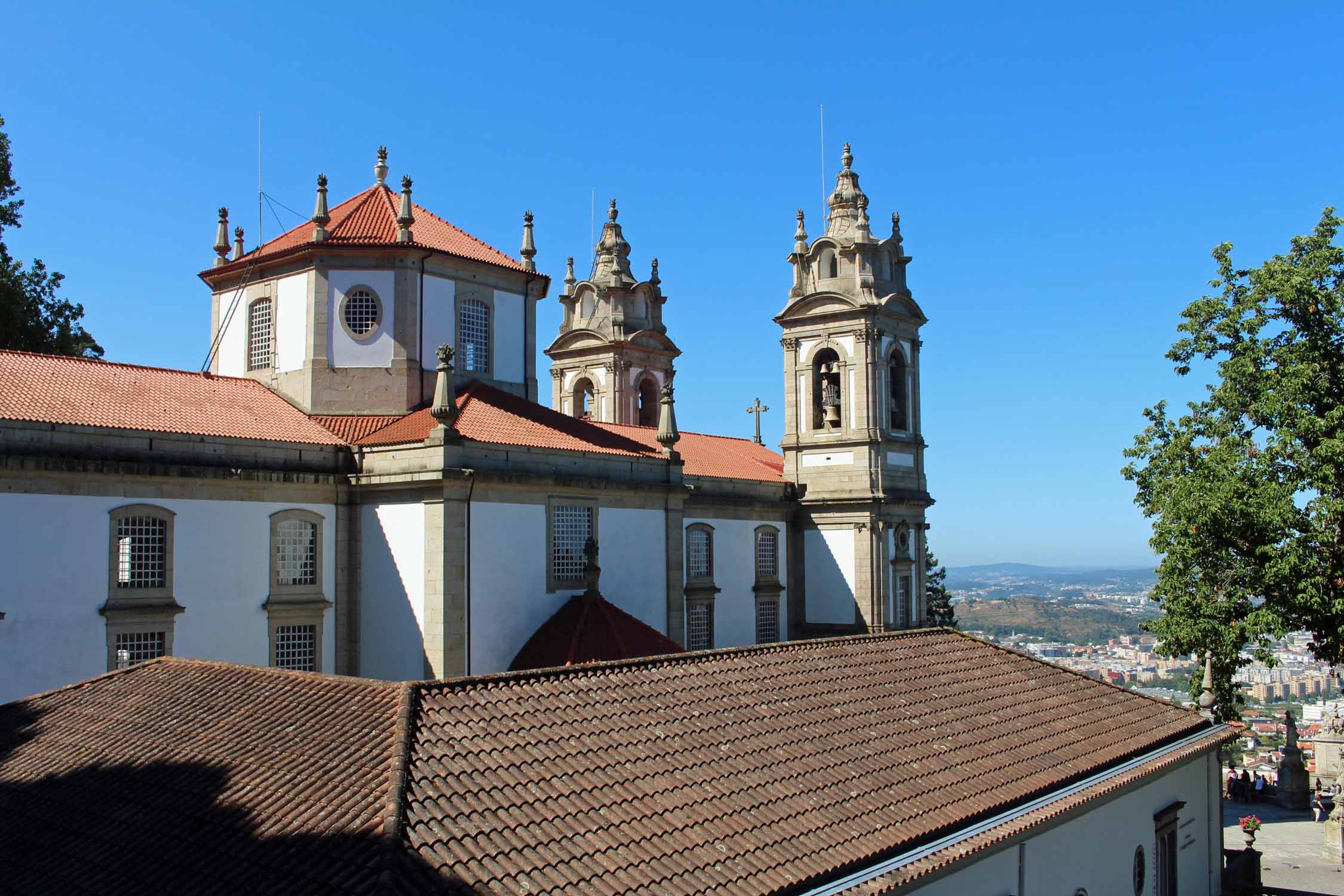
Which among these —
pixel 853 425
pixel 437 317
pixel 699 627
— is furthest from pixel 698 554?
pixel 437 317

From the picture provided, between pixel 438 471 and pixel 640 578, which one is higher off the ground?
pixel 438 471

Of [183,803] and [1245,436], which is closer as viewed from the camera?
[183,803]

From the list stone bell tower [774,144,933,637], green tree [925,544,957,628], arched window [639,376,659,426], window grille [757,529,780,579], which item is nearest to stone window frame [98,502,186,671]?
window grille [757,529,780,579]

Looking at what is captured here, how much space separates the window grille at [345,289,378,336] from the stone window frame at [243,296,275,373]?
1.92 meters

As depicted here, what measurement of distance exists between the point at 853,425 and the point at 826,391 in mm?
1465

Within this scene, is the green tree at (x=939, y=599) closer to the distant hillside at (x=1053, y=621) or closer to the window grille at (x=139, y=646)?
the window grille at (x=139, y=646)

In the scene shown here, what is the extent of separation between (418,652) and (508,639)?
1773 millimetres

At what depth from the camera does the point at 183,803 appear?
10242 millimetres

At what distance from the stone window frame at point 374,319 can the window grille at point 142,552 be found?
6.52 m

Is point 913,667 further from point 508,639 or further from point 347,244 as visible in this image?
point 347,244

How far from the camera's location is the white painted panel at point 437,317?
25.0m

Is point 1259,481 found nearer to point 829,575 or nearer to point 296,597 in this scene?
point 829,575

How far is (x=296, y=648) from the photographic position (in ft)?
69.6

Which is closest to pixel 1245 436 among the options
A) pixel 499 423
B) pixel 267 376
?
pixel 499 423
